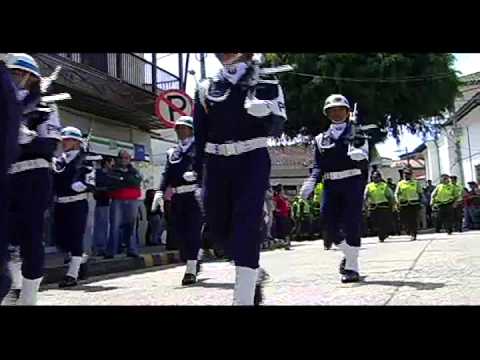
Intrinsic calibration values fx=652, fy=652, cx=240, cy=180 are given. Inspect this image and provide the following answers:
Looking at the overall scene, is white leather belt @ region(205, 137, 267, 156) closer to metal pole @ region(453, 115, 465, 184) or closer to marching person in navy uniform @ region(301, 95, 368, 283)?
marching person in navy uniform @ region(301, 95, 368, 283)

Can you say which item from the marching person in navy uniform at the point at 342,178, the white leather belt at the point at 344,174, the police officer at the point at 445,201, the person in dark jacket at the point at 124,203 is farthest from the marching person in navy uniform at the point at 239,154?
the police officer at the point at 445,201

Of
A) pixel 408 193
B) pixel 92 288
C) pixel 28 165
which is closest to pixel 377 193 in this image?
pixel 408 193

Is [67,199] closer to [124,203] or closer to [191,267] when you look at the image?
[191,267]

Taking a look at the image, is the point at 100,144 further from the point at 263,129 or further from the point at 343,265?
the point at 263,129

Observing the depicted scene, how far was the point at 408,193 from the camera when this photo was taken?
1627cm

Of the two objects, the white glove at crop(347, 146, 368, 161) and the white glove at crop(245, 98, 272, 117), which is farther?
the white glove at crop(347, 146, 368, 161)

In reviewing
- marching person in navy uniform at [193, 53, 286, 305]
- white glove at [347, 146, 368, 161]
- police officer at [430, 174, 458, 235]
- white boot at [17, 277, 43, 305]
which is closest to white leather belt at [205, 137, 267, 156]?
marching person in navy uniform at [193, 53, 286, 305]

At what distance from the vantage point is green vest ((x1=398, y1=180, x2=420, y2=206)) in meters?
16.1

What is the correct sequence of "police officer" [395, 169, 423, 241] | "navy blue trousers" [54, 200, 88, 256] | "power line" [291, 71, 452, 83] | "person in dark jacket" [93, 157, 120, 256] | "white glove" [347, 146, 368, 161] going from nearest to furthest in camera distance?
"white glove" [347, 146, 368, 161], "navy blue trousers" [54, 200, 88, 256], "person in dark jacket" [93, 157, 120, 256], "police officer" [395, 169, 423, 241], "power line" [291, 71, 452, 83]

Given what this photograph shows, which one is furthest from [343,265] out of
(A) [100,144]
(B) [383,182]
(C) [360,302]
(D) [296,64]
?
(D) [296,64]

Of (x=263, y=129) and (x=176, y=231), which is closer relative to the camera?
(x=263, y=129)

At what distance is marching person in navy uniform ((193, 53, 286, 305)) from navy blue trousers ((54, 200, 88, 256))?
337 centimetres

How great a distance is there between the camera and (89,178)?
7.57m
